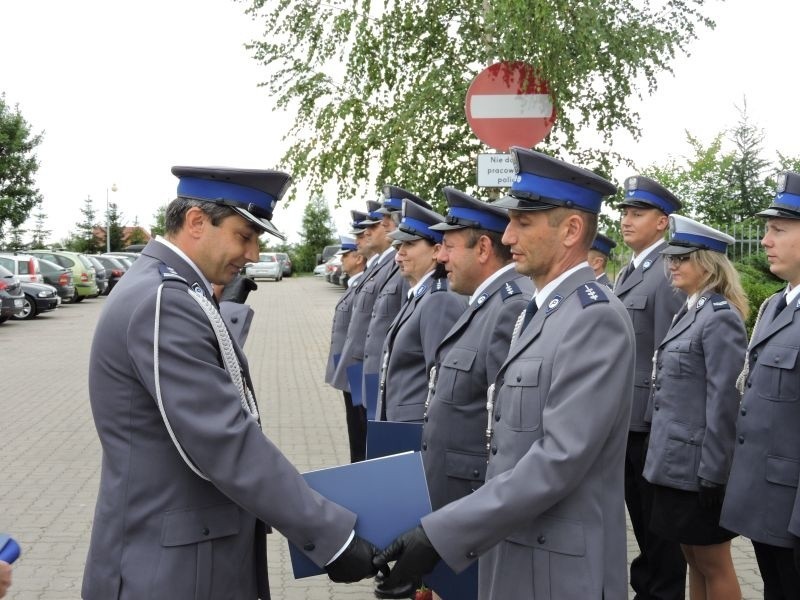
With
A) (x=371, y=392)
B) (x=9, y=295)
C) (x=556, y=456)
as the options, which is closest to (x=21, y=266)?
(x=9, y=295)

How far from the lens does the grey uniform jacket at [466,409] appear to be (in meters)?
4.19

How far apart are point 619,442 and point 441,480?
133 centimetres

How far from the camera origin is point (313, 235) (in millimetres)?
80875

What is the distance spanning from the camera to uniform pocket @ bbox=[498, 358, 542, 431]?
120 inches

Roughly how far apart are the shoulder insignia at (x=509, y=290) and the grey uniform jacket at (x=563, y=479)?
3.70 feet

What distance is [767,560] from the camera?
13.4ft

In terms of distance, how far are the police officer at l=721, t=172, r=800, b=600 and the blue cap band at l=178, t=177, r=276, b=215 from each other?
210 centimetres

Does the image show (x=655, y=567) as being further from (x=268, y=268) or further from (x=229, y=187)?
(x=268, y=268)

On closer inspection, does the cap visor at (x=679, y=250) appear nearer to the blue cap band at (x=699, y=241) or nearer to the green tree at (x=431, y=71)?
the blue cap band at (x=699, y=241)

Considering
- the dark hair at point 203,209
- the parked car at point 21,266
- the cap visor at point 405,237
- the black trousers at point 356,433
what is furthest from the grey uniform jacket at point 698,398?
the parked car at point 21,266

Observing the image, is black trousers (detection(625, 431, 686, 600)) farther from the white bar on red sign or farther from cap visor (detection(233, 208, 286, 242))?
the white bar on red sign

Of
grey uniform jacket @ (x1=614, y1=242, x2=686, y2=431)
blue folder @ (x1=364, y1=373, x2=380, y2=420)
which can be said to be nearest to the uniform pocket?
grey uniform jacket @ (x1=614, y1=242, x2=686, y2=431)

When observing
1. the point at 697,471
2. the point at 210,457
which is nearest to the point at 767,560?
the point at 697,471

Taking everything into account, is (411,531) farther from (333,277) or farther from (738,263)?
(333,277)
